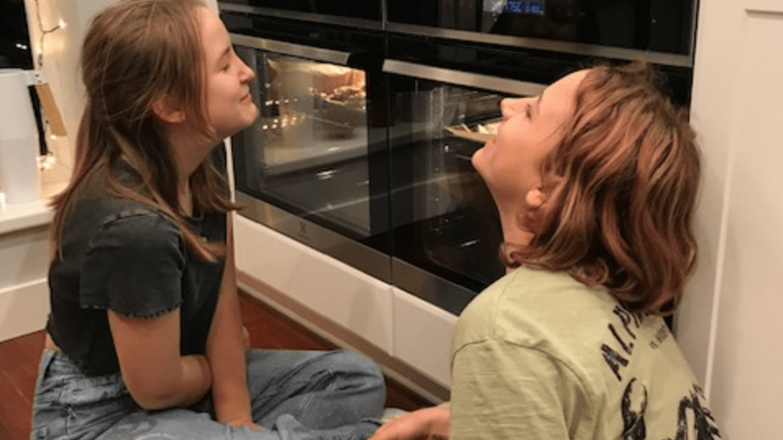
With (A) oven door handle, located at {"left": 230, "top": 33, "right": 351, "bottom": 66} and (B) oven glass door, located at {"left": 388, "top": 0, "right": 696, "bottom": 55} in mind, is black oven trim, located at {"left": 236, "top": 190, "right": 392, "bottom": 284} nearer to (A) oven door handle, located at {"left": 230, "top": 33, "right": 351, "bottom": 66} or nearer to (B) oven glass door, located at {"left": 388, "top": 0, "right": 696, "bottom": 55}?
(A) oven door handle, located at {"left": 230, "top": 33, "right": 351, "bottom": 66}

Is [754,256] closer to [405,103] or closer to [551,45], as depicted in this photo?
[551,45]

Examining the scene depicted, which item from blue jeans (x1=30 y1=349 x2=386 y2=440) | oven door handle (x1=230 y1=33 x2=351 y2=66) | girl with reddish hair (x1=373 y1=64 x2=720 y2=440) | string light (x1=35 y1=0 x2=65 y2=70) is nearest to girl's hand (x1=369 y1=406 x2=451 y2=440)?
blue jeans (x1=30 y1=349 x2=386 y2=440)

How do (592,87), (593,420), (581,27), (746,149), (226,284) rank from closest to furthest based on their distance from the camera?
(593,420)
(592,87)
(746,149)
(581,27)
(226,284)

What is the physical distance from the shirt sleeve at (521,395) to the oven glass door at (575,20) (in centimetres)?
50

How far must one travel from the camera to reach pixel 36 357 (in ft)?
7.04

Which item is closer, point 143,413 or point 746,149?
point 746,149

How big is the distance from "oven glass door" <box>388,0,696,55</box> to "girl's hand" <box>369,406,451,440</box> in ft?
1.87

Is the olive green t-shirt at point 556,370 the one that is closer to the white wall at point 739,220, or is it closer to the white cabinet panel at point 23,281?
the white wall at point 739,220

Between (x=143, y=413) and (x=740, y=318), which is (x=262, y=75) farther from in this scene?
(x=740, y=318)

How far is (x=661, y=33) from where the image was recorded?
3.70 ft

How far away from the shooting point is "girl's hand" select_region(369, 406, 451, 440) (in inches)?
49.1

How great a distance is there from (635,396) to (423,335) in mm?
807

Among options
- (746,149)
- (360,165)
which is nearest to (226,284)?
(360,165)

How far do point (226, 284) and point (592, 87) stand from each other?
72 centimetres
